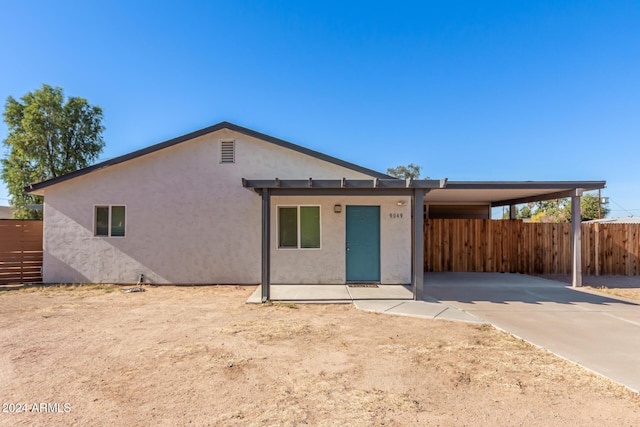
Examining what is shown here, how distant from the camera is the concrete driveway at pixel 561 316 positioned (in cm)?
414

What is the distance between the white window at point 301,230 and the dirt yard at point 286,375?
3438 mm

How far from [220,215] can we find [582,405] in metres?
8.91

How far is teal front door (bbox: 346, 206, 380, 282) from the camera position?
30.8 ft

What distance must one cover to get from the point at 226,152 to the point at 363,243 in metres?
5.15

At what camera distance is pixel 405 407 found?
9.77 ft

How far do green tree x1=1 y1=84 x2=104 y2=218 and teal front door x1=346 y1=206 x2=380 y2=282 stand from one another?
68.9ft

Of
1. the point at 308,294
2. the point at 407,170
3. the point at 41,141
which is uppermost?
the point at 407,170

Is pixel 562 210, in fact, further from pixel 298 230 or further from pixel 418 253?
pixel 298 230

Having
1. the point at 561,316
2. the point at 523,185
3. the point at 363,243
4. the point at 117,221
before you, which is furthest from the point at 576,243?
the point at 117,221

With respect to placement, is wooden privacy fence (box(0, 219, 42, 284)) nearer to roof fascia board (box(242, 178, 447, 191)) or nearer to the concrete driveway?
roof fascia board (box(242, 178, 447, 191))

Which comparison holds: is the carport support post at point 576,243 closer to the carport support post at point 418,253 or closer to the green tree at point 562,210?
the carport support post at point 418,253

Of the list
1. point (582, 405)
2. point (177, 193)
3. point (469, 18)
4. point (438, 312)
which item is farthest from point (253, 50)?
point (582, 405)

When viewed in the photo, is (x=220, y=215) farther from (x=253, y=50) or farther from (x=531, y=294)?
(x=531, y=294)

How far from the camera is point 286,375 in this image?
12.1 feet
